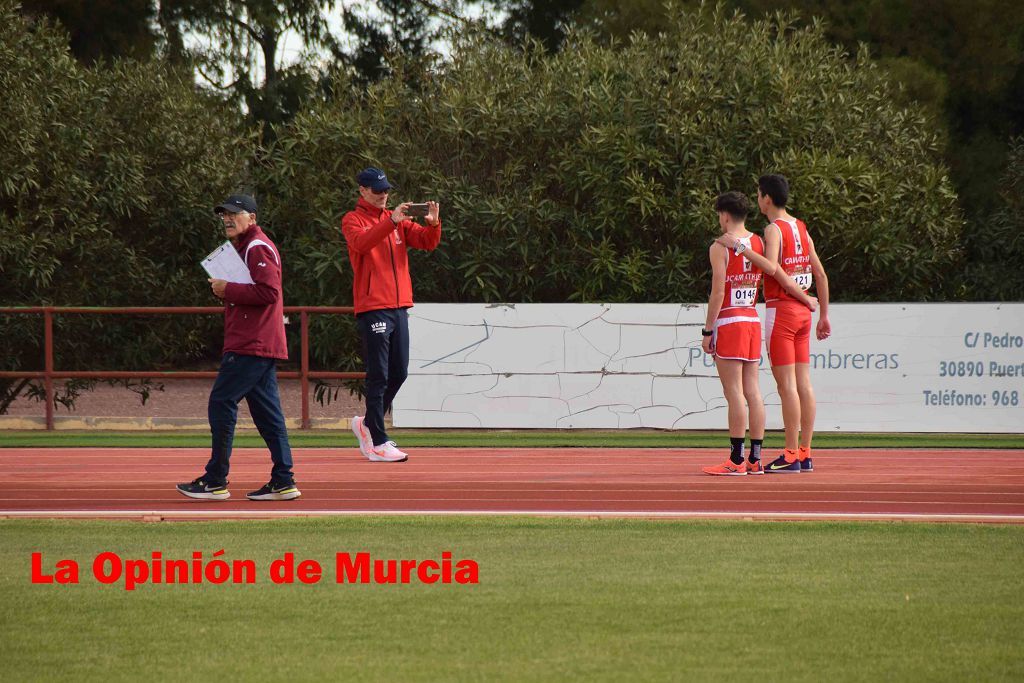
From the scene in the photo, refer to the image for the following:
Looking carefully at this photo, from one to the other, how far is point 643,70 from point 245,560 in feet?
44.4

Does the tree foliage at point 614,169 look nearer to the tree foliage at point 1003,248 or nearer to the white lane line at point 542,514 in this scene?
the tree foliage at point 1003,248

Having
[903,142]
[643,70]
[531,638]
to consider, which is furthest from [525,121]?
[531,638]

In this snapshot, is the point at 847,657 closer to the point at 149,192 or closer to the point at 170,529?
the point at 170,529

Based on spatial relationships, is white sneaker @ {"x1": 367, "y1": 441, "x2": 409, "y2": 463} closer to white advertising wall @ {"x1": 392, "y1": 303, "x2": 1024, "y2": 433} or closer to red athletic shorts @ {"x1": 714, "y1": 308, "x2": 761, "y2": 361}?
red athletic shorts @ {"x1": 714, "y1": 308, "x2": 761, "y2": 361}

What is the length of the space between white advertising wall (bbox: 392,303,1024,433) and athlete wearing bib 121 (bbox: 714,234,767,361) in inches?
189

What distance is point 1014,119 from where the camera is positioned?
29.8m

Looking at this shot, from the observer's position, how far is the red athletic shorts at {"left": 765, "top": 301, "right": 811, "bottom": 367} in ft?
30.8

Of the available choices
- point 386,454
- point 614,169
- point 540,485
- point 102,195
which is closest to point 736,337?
point 540,485

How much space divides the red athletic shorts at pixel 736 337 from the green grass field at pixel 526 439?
3.36 meters

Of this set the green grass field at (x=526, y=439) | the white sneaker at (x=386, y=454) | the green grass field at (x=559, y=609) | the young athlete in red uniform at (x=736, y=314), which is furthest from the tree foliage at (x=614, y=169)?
the green grass field at (x=559, y=609)

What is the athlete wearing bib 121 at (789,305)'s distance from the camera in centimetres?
932

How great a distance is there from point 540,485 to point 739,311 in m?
1.69

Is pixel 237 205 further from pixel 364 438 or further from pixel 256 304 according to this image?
pixel 364 438

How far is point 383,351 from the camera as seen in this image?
10.1 m
